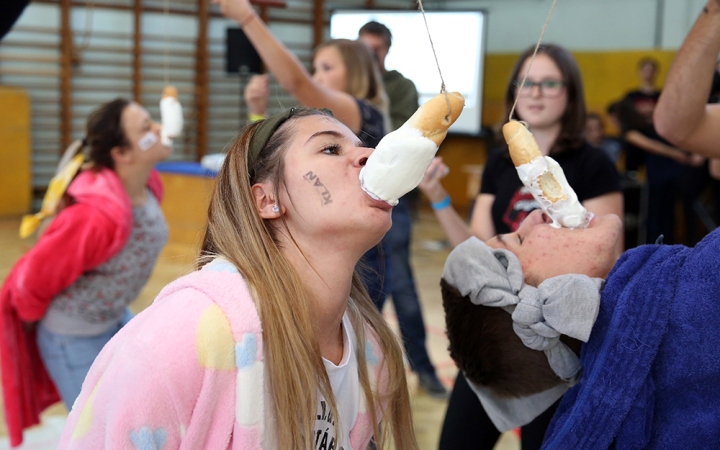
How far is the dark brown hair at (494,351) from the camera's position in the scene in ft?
4.41

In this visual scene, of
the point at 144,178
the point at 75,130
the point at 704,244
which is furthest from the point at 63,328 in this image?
the point at 75,130

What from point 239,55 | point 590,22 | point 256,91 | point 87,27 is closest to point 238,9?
point 256,91

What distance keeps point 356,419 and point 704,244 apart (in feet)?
2.14

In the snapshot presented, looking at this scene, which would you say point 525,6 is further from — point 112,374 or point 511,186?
point 112,374

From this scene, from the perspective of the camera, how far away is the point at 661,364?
44.3 inches

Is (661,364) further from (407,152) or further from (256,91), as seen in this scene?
(256,91)

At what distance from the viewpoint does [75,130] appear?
8664 millimetres

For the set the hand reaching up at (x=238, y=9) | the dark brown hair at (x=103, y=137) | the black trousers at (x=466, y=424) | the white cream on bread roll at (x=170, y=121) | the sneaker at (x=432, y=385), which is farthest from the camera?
the sneaker at (x=432, y=385)

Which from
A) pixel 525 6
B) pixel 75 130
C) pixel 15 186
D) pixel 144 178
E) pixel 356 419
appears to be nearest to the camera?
pixel 356 419

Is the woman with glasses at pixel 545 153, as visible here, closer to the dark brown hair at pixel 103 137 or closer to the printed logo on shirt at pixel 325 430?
the printed logo on shirt at pixel 325 430

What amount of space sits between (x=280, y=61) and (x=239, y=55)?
17.8 feet

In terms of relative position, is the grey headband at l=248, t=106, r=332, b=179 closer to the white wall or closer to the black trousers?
the black trousers

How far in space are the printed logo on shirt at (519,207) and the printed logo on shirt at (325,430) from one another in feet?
3.11

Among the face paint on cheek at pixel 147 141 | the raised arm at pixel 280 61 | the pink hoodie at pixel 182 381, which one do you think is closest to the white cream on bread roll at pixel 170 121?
the face paint on cheek at pixel 147 141
